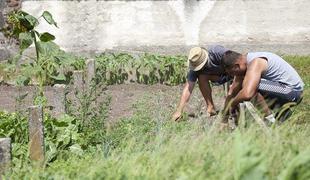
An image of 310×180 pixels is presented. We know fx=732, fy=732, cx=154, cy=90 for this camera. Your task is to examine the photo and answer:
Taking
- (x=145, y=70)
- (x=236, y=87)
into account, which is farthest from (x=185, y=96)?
(x=145, y=70)

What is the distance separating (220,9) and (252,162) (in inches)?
528

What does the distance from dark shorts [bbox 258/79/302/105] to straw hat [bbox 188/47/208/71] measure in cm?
107

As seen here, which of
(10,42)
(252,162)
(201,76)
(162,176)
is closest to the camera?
(252,162)

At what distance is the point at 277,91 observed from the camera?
6633mm

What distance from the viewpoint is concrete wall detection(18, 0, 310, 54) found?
16578 millimetres

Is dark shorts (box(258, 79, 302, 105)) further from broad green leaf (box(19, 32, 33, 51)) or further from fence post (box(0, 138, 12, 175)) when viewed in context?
fence post (box(0, 138, 12, 175))

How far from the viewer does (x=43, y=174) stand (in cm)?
431

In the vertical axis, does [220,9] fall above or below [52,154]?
above

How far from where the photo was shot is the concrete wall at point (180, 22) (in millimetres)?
16578

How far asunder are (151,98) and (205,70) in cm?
241

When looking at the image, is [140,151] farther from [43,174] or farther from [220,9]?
[220,9]

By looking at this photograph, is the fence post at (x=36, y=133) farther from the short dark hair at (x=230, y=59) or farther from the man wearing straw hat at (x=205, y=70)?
the man wearing straw hat at (x=205, y=70)

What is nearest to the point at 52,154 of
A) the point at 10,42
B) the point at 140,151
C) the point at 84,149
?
the point at 84,149

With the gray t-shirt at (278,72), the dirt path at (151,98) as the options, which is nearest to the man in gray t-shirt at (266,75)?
the gray t-shirt at (278,72)
